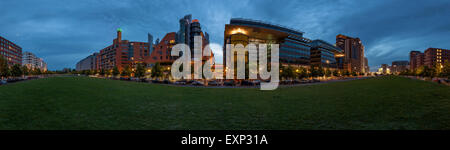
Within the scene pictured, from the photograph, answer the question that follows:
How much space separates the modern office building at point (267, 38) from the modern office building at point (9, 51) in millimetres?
131516

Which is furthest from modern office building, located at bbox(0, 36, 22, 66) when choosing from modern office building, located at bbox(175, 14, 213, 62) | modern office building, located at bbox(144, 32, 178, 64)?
modern office building, located at bbox(175, 14, 213, 62)

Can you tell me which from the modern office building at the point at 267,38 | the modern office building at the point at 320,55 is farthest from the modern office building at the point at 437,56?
the modern office building at the point at 267,38

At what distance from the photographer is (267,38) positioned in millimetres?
84250

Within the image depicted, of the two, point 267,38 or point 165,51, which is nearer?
point 267,38

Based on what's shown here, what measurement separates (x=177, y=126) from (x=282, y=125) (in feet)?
13.8

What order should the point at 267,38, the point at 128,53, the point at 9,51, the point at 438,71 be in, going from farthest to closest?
the point at 128,53, the point at 9,51, the point at 267,38, the point at 438,71

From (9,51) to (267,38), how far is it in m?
165

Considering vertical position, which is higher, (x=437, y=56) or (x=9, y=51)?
(x=437, y=56)

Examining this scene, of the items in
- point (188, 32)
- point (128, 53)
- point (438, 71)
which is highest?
point (188, 32)

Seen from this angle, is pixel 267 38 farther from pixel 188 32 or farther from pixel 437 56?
pixel 437 56

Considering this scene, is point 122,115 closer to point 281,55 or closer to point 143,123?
point 143,123

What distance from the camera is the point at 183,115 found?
310 inches

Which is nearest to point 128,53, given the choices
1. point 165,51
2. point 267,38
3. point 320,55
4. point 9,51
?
point 165,51

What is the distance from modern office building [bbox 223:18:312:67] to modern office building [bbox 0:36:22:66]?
431ft
